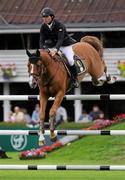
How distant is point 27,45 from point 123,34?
168 inches

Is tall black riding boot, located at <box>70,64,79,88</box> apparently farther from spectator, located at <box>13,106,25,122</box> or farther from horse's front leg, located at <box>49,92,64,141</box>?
spectator, located at <box>13,106,25,122</box>

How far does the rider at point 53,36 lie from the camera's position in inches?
515

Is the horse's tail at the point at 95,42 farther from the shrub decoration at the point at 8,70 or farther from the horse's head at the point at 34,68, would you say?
the shrub decoration at the point at 8,70

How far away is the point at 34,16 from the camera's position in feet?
120

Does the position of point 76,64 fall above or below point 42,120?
above

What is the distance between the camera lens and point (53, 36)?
44.0ft

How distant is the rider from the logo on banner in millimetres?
10871

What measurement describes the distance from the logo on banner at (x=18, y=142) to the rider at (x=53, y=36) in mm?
10871

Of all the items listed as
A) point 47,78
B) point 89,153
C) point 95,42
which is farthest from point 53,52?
point 89,153

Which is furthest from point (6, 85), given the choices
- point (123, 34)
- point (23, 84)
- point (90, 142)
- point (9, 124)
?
point (90, 142)

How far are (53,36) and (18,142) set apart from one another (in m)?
11.5

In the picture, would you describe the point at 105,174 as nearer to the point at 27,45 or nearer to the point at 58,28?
the point at 58,28

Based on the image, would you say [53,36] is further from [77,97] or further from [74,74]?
[77,97]

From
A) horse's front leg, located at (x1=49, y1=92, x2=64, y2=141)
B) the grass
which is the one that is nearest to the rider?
horse's front leg, located at (x1=49, y1=92, x2=64, y2=141)
